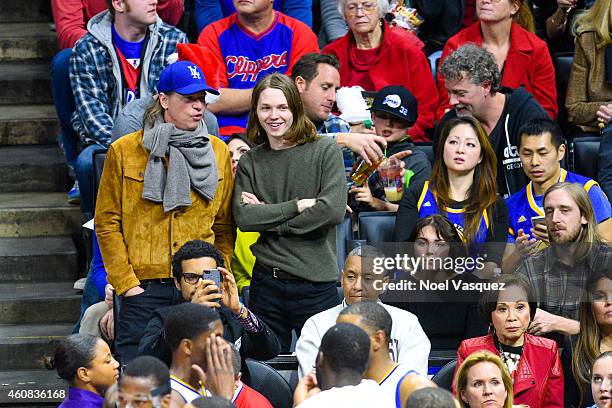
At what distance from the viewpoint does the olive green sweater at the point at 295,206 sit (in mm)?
6980

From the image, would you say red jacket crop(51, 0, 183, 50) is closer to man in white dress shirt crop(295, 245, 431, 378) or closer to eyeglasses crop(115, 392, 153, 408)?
man in white dress shirt crop(295, 245, 431, 378)

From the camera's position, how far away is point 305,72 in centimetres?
795

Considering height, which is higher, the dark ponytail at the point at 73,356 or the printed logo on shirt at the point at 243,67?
the printed logo on shirt at the point at 243,67

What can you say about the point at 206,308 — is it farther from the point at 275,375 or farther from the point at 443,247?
the point at 443,247

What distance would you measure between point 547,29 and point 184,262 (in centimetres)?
391

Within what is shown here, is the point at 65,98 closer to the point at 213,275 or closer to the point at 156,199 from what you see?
the point at 156,199

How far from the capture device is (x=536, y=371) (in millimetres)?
6625

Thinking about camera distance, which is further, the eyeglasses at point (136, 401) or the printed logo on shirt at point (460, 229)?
the printed logo on shirt at point (460, 229)

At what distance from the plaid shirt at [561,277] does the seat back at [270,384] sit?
1.39m

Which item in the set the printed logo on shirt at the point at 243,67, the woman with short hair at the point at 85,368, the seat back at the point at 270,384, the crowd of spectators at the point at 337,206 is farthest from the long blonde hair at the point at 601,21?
the woman with short hair at the point at 85,368

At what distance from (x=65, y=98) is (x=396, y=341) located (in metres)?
3.33

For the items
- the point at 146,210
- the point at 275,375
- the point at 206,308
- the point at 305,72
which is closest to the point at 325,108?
the point at 305,72

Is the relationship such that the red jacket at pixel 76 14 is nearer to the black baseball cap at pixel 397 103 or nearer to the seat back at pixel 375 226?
the black baseball cap at pixel 397 103

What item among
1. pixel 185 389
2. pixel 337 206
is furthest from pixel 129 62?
pixel 185 389
